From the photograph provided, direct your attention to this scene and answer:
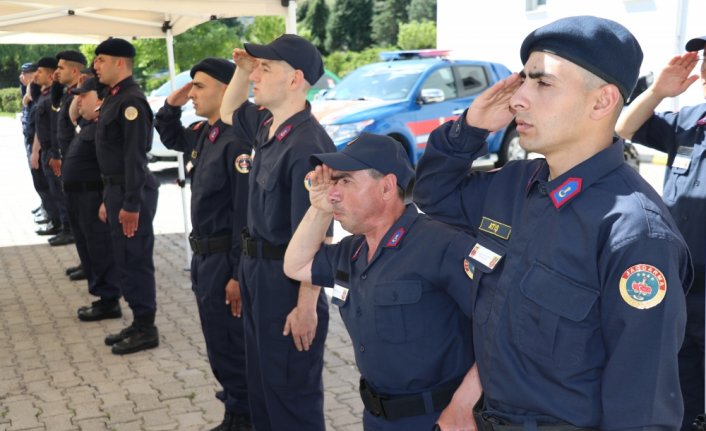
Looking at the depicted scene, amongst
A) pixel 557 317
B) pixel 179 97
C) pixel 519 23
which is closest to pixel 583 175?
pixel 557 317

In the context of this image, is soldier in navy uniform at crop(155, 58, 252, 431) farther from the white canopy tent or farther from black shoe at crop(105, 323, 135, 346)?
black shoe at crop(105, 323, 135, 346)

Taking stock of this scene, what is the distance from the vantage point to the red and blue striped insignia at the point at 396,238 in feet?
8.06

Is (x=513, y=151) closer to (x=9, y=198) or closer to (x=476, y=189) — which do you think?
(x=9, y=198)

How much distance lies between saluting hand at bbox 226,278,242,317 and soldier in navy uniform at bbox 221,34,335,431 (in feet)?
1.09

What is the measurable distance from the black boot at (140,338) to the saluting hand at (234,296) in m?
1.76

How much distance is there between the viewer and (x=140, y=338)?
5.51m

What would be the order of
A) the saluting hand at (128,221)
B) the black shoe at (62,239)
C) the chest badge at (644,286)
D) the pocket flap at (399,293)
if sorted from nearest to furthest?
the chest badge at (644,286), the pocket flap at (399,293), the saluting hand at (128,221), the black shoe at (62,239)

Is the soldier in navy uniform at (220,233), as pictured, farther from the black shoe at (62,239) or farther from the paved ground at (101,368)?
the black shoe at (62,239)

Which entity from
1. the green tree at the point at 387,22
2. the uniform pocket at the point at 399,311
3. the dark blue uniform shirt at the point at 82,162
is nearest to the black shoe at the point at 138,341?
the dark blue uniform shirt at the point at 82,162

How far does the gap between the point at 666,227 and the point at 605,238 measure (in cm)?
12

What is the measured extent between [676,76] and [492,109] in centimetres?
151

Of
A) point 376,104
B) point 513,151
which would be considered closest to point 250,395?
point 376,104

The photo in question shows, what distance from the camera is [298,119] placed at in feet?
11.4

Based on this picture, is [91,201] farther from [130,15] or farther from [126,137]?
[130,15]
